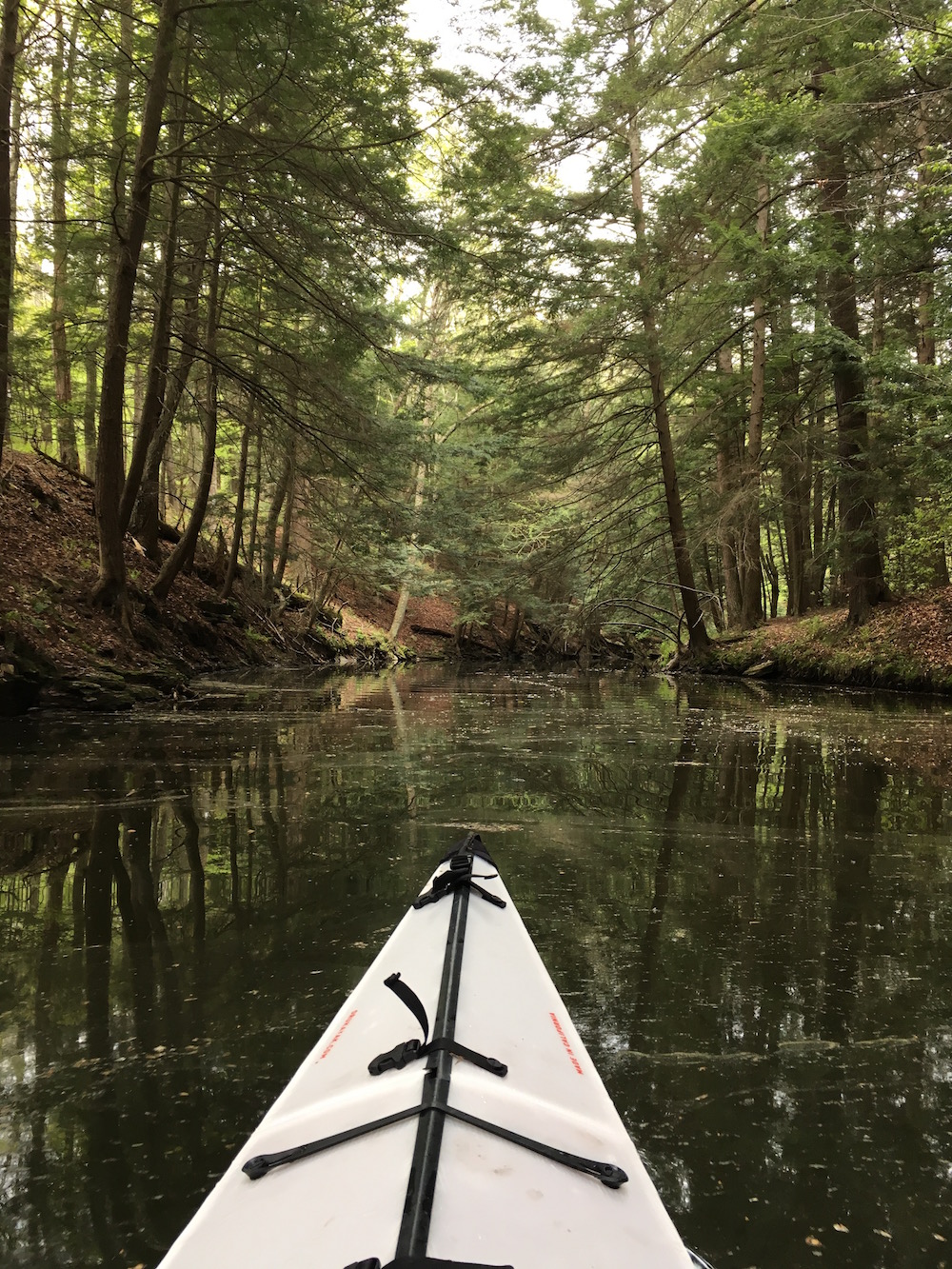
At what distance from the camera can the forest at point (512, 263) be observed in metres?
7.87

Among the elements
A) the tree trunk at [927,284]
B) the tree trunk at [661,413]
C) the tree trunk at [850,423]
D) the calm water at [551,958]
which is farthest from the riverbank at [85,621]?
the tree trunk at [850,423]

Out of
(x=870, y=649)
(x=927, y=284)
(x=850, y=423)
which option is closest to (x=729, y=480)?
(x=850, y=423)

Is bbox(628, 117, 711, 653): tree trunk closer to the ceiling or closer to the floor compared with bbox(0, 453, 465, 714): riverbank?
closer to the ceiling

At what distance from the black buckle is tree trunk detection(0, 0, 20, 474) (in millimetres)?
8966

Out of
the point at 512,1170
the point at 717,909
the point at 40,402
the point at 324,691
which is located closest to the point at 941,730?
the point at 717,909

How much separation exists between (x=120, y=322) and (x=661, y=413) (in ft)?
34.7

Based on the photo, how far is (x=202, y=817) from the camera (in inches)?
177

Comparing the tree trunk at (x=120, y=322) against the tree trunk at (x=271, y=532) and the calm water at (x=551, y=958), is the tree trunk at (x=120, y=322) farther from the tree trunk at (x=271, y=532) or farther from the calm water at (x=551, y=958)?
the tree trunk at (x=271, y=532)

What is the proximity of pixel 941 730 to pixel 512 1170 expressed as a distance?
818 centimetres

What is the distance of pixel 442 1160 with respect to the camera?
1263 mm

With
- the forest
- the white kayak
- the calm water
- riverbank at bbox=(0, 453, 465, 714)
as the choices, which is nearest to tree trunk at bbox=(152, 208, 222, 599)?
the forest

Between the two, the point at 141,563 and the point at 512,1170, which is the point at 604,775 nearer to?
the point at 512,1170

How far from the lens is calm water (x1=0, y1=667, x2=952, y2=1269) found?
1.63 m

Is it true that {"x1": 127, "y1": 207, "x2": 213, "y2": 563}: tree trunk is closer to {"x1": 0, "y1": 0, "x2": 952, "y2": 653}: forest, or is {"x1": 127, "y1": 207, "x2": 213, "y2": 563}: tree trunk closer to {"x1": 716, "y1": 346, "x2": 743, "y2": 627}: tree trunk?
{"x1": 0, "y1": 0, "x2": 952, "y2": 653}: forest
